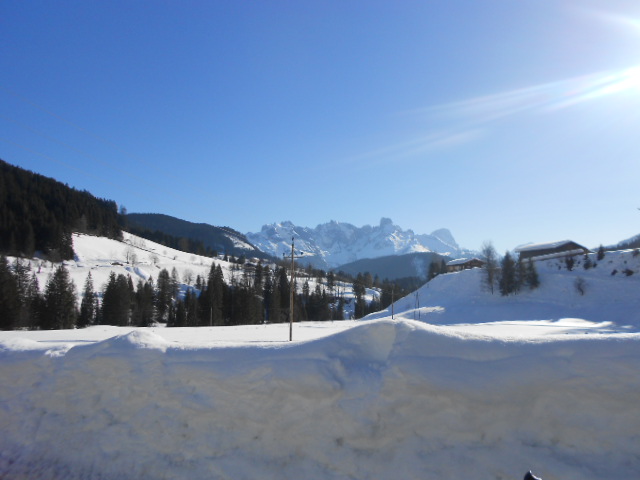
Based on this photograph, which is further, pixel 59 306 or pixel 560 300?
pixel 560 300

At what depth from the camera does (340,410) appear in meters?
4.45

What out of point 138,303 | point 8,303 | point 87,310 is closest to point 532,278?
point 138,303

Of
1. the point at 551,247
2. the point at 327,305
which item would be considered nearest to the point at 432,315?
the point at 327,305

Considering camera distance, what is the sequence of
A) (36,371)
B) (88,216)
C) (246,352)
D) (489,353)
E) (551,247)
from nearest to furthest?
1. (489,353)
2. (246,352)
3. (36,371)
4. (551,247)
5. (88,216)

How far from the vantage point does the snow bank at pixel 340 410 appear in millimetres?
3965

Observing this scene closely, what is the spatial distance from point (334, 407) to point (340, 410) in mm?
86

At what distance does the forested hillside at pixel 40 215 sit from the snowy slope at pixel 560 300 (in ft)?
305

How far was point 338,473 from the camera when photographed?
4.17 m

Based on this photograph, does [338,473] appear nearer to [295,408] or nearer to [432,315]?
[295,408]

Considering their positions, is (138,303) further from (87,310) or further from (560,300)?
(560,300)

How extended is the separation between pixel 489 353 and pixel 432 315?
59.9m

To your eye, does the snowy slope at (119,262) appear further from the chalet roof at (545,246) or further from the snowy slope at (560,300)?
the chalet roof at (545,246)

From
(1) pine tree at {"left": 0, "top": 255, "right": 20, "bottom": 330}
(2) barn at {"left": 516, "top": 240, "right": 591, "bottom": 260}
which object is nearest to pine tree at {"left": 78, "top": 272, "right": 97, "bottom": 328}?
(1) pine tree at {"left": 0, "top": 255, "right": 20, "bottom": 330}

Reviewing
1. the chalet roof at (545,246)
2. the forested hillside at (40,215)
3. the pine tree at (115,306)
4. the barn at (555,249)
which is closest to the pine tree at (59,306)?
the pine tree at (115,306)
